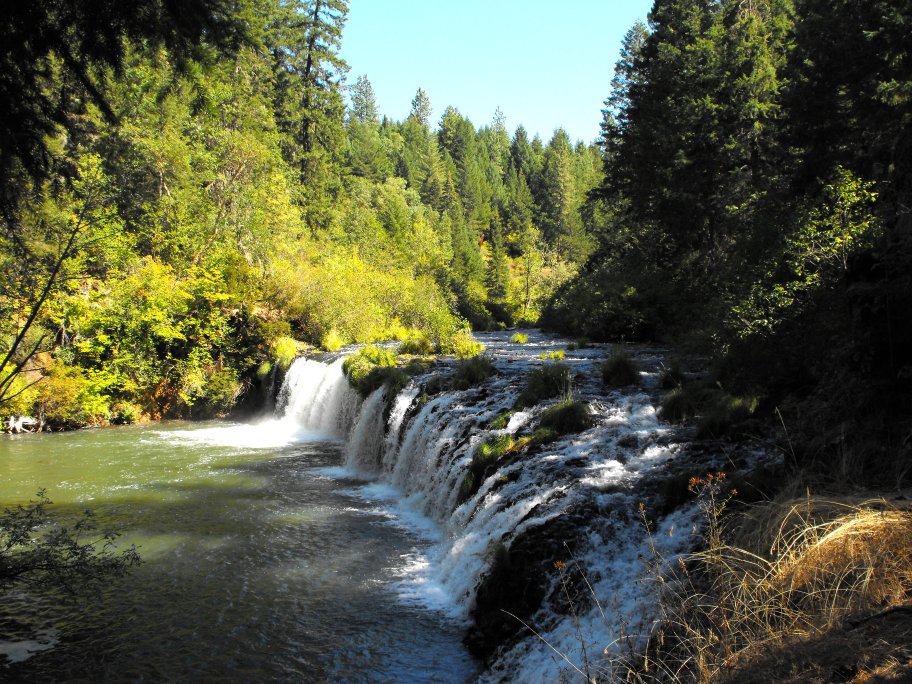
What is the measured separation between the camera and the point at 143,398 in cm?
2016

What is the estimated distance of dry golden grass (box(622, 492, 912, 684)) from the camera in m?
2.94

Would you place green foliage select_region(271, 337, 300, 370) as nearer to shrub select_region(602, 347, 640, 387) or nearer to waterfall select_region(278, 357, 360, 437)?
waterfall select_region(278, 357, 360, 437)

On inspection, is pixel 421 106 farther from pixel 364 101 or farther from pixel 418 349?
pixel 418 349

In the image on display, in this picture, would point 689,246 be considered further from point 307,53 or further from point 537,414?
point 307,53

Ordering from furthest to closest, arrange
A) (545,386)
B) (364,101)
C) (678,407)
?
(364,101)
(545,386)
(678,407)

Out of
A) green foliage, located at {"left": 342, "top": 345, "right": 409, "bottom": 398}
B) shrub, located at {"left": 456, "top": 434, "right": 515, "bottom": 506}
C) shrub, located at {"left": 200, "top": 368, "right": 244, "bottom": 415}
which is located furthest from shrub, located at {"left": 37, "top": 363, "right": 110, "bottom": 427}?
shrub, located at {"left": 456, "top": 434, "right": 515, "bottom": 506}

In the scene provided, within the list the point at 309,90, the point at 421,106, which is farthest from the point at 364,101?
the point at 309,90

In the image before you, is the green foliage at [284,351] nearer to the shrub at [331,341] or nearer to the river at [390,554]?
the shrub at [331,341]

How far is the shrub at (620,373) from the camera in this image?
39.3ft

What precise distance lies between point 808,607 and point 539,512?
3.83 meters

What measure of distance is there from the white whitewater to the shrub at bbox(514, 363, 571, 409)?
33 centimetres

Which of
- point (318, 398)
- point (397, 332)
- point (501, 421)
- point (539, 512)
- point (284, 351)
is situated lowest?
point (539, 512)

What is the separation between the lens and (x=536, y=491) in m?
7.65

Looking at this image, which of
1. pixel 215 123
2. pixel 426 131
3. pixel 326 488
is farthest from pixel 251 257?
pixel 426 131
